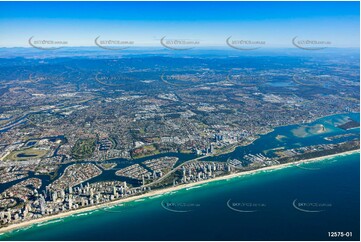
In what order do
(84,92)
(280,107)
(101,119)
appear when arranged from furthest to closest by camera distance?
(84,92), (280,107), (101,119)

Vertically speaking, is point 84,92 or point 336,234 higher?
point 84,92

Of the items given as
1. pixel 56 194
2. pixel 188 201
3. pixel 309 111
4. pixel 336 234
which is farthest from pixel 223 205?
pixel 309 111

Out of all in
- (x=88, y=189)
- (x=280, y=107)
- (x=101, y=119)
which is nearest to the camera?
(x=88, y=189)

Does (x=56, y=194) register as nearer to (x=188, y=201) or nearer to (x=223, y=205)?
(x=188, y=201)

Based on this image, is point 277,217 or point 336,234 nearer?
point 336,234

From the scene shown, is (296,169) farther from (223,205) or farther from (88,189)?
(88,189)

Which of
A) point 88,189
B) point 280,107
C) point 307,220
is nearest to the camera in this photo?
point 307,220

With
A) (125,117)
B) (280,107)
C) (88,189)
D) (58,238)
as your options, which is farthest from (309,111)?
(58,238)

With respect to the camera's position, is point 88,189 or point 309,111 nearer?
point 88,189

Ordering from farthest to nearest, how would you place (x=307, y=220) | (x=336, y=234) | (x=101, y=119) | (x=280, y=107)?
1. (x=280, y=107)
2. (x=101, y=119)
3. (x=307, y=220)
4. (x=336, y=234)
